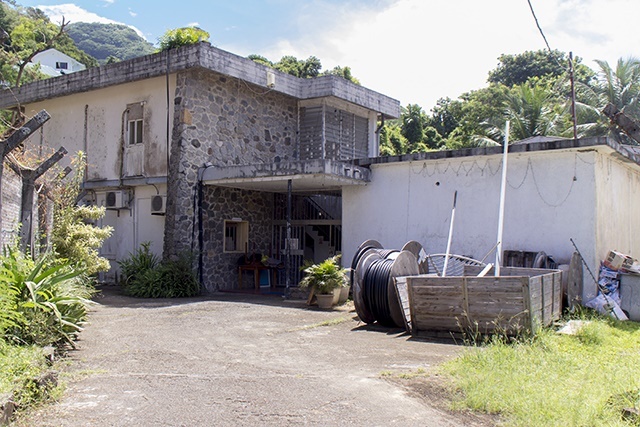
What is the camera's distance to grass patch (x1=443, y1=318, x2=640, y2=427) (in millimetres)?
4855

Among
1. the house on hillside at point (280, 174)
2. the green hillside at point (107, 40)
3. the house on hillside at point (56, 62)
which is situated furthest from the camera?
the green hillside at point (107, 40)

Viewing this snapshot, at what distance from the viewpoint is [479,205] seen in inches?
502

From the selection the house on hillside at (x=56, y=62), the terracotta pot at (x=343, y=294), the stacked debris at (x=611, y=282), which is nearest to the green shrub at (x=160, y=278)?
the terracotta pot at (x=343, y=294)

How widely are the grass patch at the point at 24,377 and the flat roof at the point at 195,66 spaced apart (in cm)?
940

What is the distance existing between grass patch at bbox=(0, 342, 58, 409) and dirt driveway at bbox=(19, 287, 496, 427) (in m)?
0.19

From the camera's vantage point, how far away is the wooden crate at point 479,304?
8.04 meters

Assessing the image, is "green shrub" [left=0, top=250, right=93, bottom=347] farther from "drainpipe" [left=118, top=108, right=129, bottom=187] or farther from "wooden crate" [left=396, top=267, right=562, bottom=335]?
"drainpipe" [left=118, top=108, right=129, bottom=187]

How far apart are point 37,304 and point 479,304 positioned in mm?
5775

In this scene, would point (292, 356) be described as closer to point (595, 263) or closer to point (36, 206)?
point (36, 206)

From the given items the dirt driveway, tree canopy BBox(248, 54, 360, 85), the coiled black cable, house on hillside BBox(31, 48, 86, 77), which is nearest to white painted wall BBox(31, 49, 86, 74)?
house on hillside BBox(31, 48, 86, 77)

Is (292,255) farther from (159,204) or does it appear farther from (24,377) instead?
(24,377)

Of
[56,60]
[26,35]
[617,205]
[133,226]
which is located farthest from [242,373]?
[56,60]

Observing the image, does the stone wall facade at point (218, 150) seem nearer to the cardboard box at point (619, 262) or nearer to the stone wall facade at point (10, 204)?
the stone wall facade at point (10, 204)

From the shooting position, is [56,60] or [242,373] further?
[56,60]
